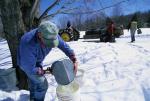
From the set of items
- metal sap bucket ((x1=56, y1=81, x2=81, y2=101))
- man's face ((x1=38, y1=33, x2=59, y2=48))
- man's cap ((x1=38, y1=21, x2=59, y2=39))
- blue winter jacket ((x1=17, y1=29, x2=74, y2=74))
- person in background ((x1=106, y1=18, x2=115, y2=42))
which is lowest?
person in background ((x1=106, y1=18, x2=115, y2=42))

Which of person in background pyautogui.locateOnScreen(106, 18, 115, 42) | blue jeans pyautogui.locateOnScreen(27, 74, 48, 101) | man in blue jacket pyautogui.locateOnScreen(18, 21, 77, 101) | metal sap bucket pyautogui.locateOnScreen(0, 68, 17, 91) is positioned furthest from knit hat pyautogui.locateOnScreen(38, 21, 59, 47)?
person in background pyautogui.locateOnScreen(106, 18, 115, 42)

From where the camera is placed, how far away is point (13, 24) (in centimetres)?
768

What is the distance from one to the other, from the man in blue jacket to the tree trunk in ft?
7.96

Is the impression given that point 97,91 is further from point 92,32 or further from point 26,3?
point 92,32

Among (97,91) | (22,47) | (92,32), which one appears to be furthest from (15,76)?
(92,32)

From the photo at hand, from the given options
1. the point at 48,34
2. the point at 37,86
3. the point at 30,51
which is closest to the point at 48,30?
the point at 48,34

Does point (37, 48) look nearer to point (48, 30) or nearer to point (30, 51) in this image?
point (30, 51)

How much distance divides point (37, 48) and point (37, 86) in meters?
0.76

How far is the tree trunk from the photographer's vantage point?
24.9 feet

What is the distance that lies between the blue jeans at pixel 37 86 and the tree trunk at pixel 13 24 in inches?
87.8

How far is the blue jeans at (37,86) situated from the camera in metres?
5.24

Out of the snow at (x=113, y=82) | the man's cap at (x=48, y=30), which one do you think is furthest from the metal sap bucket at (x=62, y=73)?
the snow at (x=113, y=82)

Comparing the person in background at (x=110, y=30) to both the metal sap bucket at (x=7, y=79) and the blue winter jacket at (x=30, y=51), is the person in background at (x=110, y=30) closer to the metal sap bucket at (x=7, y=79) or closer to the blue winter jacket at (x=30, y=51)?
the metal sap bucket at (x=7, y=79)

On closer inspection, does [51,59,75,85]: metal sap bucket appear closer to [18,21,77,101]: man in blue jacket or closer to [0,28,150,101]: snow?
[18,21,77,101]: man in blue jacket
